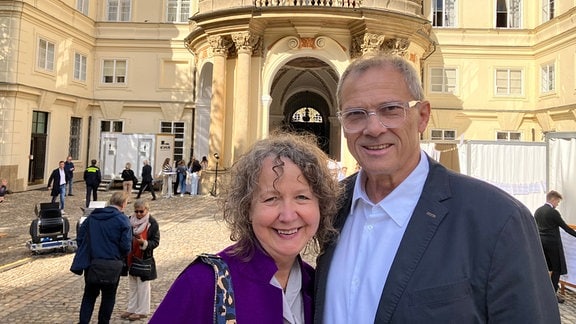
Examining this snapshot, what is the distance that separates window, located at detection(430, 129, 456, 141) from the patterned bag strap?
23939mm

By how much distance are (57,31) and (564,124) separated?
83.6 feet

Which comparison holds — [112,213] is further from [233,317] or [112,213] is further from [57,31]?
[57,31]

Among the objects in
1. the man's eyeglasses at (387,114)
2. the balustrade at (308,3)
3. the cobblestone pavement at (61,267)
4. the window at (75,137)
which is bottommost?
the cobblestone pavement at (61,267)

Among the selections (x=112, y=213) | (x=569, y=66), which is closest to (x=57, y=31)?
(x=112, y=213)

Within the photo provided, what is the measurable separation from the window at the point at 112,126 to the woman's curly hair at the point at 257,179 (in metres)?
25.1

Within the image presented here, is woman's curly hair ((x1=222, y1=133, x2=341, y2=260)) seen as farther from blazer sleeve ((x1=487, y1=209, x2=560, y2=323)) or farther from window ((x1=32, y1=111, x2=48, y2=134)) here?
window ((x1=32, y1=111, x2=48, y2=134))

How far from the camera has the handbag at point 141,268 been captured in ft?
17.7

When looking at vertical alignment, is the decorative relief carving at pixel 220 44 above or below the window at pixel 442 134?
above

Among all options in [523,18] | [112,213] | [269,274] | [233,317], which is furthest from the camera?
[523,18]

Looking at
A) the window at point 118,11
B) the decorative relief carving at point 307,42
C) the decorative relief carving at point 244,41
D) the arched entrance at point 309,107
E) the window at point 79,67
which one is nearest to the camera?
the decorative relief carving at point 244,41

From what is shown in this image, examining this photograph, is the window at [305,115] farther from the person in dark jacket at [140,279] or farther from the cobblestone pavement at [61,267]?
the person in dark jacket at [140,279]

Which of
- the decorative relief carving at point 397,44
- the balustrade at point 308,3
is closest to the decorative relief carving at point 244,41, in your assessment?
the balustrade at point 308,3

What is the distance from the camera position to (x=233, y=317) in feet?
5.06

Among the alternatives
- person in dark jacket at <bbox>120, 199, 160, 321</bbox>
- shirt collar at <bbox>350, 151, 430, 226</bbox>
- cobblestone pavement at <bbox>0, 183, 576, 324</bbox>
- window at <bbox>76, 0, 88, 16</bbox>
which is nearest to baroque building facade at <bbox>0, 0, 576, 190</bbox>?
window at <bbox>76, 0, 88, 16</bbox>
